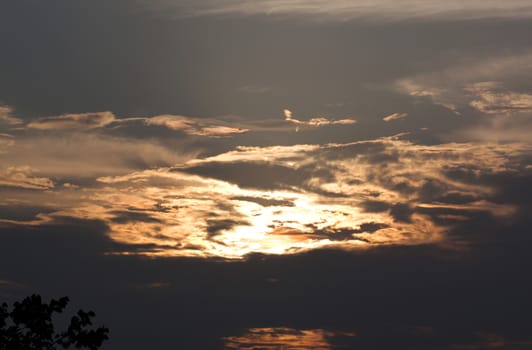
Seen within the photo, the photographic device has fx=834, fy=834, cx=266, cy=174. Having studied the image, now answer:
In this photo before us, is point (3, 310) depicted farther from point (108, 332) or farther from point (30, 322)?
point (108, 332)

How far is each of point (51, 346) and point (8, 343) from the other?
7.37 feet

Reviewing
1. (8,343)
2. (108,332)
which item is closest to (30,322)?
(8,343)

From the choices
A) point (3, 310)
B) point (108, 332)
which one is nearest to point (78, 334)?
point (108, 332)

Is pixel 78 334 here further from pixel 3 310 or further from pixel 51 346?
pixel 3 310

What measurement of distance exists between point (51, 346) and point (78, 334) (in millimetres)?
2026

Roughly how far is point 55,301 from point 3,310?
15.6 ft

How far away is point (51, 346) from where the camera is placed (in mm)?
45188

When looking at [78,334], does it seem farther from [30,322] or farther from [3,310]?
[3,310]

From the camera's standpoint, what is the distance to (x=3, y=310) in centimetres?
4753

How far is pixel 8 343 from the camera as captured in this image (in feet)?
146

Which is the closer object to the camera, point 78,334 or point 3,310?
point 78,334

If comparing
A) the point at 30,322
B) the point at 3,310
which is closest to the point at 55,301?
the point at 30,322

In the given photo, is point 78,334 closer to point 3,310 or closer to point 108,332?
point 108,332

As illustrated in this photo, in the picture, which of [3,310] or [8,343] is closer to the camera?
[8,343]
